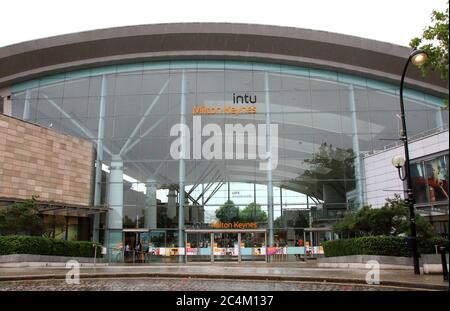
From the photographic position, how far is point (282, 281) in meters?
15.4

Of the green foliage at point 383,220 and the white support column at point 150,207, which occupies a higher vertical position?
the white support column at point 150,207

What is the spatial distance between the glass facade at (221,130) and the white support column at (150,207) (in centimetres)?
7

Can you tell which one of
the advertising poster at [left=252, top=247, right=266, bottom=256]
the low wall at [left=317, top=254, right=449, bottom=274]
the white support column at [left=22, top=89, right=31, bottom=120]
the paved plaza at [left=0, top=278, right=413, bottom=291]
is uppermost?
the white support column at [left=22, top=89, right=31, bottom=120]

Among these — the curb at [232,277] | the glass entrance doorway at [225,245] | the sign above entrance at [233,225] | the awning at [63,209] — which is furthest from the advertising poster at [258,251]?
the curb at [232,277]

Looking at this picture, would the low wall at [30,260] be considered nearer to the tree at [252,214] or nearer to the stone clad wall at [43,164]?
the stone clad wall at [43,164]

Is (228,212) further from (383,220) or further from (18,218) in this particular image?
(18,218)

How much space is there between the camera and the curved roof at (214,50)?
35.0 metres

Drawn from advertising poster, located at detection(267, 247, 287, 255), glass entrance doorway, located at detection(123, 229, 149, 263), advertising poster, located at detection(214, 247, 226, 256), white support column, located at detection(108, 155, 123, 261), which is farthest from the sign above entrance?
white support column, located at detection(108, 155, 123, 261)

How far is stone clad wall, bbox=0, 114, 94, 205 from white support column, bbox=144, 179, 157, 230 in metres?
4.48

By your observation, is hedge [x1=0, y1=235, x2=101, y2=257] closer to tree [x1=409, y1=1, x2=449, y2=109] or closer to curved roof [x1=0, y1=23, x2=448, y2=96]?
curved roof [x1=0, y1=23, x2=448, y2=96]

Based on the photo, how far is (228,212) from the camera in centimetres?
3275

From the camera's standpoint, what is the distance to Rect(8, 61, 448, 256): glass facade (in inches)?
1299

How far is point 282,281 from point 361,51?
24724 mm

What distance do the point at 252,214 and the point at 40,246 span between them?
564 inches
